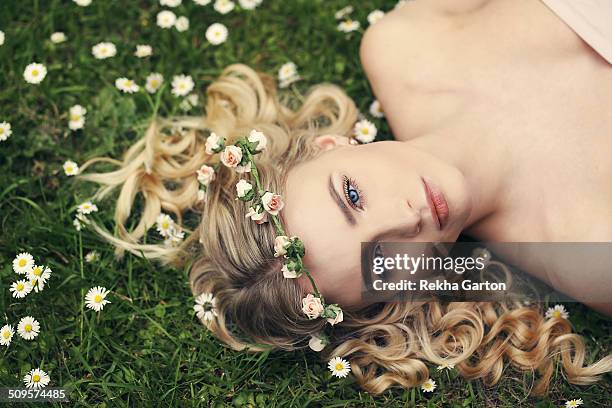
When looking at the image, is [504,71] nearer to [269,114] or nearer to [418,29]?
[418,29]

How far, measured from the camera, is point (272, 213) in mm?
3385

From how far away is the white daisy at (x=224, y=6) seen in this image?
4.91 meters

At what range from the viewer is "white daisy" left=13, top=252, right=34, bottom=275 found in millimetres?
3936

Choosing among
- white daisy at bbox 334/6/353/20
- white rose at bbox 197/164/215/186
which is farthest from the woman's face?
white daisy at bbox 334/6/353/20

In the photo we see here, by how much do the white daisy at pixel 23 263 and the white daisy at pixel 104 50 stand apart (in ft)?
4.89

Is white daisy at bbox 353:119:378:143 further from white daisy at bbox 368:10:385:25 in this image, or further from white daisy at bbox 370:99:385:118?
white daisy at bbox 368:10:385:25

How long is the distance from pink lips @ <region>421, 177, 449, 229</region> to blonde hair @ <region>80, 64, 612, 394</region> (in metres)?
0.61

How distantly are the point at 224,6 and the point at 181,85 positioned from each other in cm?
66

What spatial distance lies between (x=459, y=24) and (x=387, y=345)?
6.32 feet

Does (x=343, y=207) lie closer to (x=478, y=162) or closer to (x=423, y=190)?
(x=423, y=190)

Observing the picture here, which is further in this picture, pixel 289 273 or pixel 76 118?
pixel 76 118

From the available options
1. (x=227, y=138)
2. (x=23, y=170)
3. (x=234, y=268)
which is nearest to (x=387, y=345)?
(x=234, y=268)

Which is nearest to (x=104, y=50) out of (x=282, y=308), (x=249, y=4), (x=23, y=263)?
(x=249, y=4)

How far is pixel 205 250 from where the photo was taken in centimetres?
386
